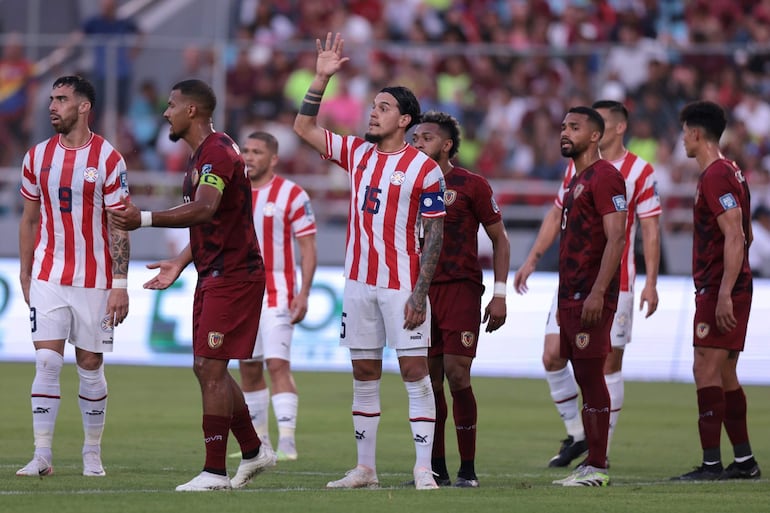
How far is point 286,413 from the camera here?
34.8 ft

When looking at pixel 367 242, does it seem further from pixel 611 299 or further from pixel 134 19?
pixel 134 19

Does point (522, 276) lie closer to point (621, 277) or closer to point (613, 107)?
point (621, 277)

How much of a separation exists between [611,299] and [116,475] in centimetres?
333

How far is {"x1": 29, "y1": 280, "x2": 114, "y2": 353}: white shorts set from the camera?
8719mm

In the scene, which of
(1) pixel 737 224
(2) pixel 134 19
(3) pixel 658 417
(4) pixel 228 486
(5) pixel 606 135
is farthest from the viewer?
(2) pixel 134 19

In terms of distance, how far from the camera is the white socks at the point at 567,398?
1045 centimetres

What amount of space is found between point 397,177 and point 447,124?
3.36ft

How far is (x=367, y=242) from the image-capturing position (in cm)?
812

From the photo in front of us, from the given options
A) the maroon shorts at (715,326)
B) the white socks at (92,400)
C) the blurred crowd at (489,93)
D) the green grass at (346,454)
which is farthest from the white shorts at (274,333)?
the blurred crowd at (489,93)

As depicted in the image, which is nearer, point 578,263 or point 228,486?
point 228,486

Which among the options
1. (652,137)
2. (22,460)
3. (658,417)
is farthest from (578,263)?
(652,137)

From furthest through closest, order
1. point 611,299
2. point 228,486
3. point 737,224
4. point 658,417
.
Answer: point 658,417 → point 737,224 → point 611,299 → point 228,486

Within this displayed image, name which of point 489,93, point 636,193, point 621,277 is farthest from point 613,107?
point 489,93

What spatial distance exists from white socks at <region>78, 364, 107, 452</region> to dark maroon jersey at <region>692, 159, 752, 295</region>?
417 centimetres
